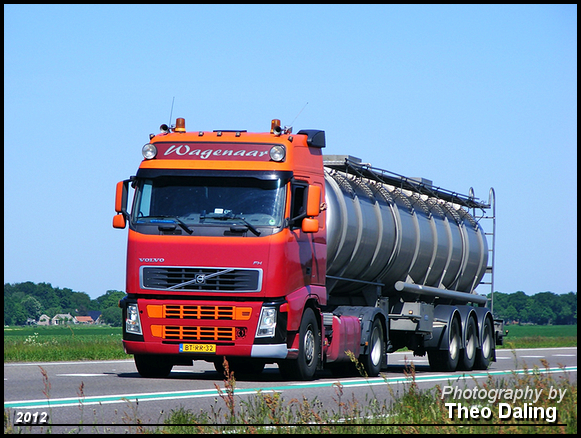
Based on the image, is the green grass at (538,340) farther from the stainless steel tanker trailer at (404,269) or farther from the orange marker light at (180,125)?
the orange marker light at (180,125)

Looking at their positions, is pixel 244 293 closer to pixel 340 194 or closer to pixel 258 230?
pixel 258 230

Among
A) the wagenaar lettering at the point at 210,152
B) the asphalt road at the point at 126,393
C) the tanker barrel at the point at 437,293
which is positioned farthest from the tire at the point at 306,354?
the tanker barrel at the point at 437,293

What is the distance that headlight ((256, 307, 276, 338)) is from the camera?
1498 cm

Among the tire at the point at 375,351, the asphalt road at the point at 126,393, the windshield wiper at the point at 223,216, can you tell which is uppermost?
the windshield wiper at the point at 223,216

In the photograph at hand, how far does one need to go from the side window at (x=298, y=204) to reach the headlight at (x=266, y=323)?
1.33 m

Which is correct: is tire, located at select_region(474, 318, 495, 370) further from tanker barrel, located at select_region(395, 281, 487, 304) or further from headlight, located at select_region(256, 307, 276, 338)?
headlight, located at select_region(256, 307, 276, 338)

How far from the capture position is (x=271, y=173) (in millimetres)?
15219

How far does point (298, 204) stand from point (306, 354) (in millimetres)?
2381

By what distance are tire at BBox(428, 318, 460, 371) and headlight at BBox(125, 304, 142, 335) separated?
813cm

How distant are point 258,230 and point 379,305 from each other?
5544mm

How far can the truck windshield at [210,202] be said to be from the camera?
592 inches

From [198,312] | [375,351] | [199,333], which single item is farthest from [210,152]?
[375,351]

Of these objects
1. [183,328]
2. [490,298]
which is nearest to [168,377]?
[183,328]

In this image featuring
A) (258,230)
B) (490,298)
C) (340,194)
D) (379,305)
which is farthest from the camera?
(490,298)
